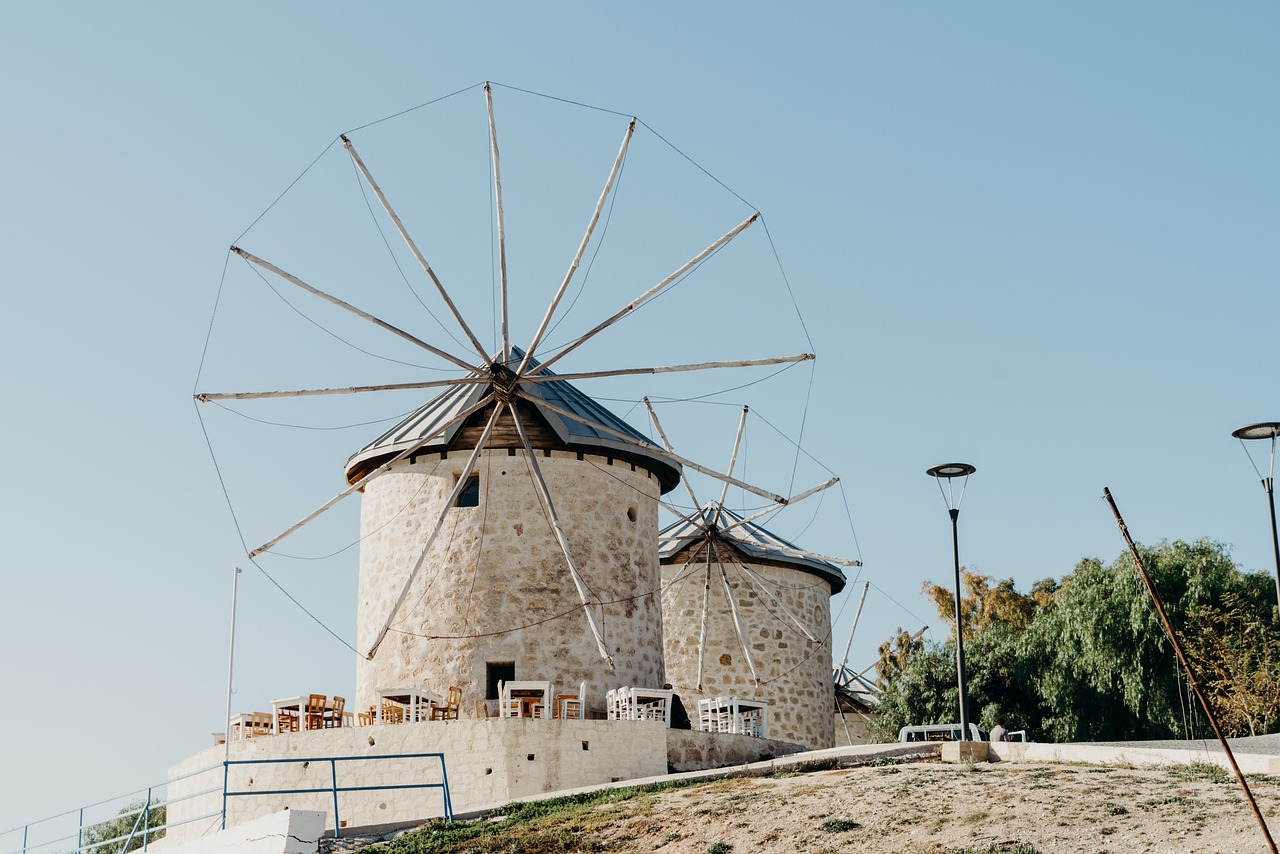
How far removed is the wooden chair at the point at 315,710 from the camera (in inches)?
780

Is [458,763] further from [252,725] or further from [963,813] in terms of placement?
[963,813]

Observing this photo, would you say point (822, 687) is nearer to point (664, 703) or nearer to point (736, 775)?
point (664, 703)

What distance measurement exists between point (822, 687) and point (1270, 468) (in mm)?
13633

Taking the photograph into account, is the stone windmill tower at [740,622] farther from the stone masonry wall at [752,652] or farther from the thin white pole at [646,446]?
the thin white pole at [646,446]

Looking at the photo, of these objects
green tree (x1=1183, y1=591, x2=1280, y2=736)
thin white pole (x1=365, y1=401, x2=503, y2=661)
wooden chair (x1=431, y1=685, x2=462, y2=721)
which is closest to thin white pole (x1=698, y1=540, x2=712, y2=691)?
thin white pole (x1=365, y1=401, x2=503, y2=661)

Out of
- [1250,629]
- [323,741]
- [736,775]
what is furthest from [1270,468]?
[323,741]

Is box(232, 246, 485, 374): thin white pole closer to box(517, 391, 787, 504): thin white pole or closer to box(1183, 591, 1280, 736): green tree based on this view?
box(517, 391, 787, 504): thin white pole

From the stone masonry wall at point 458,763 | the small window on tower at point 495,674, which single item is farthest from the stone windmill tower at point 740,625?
the stone masonry wall at point 458,763

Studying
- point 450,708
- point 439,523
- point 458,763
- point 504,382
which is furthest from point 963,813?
point 504,382

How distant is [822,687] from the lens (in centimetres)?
2914

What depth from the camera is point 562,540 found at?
20578mm

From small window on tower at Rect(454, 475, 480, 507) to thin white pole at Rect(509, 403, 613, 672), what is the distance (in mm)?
909

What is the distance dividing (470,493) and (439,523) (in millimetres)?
1206

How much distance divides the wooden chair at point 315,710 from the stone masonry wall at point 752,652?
9.12 metres
